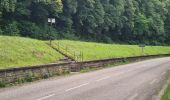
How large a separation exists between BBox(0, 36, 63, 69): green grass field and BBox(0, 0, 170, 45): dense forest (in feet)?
65.2

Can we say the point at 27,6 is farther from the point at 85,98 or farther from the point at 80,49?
the point at 85,98

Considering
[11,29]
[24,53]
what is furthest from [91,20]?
[24,53]

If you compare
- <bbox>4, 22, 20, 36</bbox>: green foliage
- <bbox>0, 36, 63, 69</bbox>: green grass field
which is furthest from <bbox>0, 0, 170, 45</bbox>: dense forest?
<bbox>0, 36, 63, 69</bbox>: green grass field

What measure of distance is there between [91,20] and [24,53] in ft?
159

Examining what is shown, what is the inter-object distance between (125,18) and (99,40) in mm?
12755

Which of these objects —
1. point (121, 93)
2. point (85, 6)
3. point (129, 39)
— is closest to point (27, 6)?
point (85, 6)

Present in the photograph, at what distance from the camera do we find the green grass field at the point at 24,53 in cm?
3192

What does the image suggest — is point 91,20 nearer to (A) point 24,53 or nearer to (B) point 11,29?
(B) point 11,29

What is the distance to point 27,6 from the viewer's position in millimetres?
68000

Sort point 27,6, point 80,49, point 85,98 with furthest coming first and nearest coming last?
point 27,6
point 80,49
point 85,98

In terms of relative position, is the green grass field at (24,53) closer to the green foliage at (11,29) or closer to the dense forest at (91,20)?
the green foliage at (11,29)

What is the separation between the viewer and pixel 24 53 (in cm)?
3591

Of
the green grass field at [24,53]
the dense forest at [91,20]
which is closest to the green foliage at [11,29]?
the dense forest at [91,20]

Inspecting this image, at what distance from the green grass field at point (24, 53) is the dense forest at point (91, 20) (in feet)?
65.2
